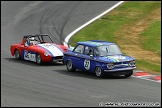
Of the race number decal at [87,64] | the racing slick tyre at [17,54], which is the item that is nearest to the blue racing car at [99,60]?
the race number decal at [87,64]

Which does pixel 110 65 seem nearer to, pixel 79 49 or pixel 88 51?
pixel 88 51

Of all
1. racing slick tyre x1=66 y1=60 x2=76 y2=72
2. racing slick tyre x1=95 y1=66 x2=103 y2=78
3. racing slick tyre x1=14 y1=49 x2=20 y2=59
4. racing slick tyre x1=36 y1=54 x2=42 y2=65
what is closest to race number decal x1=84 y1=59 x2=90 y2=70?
racing slick tyre x1=95 y1=66 x2=103 y2=78

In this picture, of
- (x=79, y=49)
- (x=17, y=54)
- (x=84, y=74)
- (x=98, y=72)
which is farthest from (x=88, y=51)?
(x=17, y=54)

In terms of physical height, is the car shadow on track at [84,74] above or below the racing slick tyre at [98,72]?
below

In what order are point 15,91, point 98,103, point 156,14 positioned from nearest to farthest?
point 98,103
point 15,91
point 156,14

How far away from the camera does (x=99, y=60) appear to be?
18.0m

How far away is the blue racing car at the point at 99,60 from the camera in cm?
1778

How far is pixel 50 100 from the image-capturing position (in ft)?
44.2

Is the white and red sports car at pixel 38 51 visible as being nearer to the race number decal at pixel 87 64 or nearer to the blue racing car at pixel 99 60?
the blue racing car at pixel 99 60

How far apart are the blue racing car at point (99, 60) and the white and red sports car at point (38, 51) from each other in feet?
3.62

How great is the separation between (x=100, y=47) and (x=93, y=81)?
6.84 feet

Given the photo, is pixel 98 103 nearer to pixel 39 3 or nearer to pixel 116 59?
pixel 116 59

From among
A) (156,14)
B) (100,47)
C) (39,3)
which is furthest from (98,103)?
(39,3)

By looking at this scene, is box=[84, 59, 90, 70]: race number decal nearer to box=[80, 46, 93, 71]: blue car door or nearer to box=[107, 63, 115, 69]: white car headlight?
box=[80, 46, 93, 71]: blue car door
